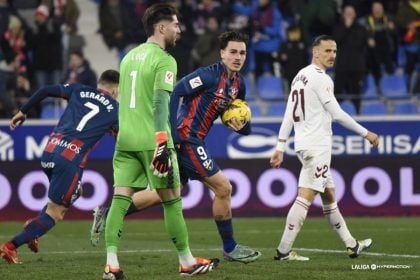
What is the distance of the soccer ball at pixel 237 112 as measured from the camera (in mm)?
Result: 10602

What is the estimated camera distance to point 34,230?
10453mm

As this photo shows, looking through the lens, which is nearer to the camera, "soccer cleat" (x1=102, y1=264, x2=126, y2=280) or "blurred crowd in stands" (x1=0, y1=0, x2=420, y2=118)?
"soccer cleat" (x1=102, y1=264, x2=126, y2=280)

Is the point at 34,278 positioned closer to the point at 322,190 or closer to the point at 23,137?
the point at 322,190

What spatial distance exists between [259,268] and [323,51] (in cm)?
243

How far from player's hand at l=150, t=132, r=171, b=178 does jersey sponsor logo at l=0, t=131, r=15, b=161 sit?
8.96 metres

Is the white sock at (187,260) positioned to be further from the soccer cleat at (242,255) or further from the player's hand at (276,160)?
the player's hand at (276,160)

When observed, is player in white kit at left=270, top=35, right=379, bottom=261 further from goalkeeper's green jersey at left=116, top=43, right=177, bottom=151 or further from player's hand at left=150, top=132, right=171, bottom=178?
player's hand at left=150, top=132, right=171, bottom=178

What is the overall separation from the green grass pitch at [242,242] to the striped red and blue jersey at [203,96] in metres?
1.33

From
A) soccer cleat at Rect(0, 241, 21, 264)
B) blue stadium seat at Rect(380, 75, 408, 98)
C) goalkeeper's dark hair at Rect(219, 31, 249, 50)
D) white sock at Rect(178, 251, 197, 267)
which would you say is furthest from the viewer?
blue stadium seat at Rect(380, 75, 408, 98)

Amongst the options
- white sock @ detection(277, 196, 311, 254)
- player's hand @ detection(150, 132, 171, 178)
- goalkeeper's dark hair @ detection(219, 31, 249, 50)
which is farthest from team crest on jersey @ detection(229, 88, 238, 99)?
player's hand @ detection(150, 132, 171, 178)

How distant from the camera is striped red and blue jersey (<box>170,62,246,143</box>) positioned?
418 inches

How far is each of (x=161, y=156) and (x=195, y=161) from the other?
219cm

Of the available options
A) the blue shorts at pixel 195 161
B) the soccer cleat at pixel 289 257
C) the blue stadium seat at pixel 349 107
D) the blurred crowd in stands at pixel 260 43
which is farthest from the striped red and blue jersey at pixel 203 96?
the blue stadium seat at pixel 349 107

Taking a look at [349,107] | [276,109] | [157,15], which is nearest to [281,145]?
[157,15]
